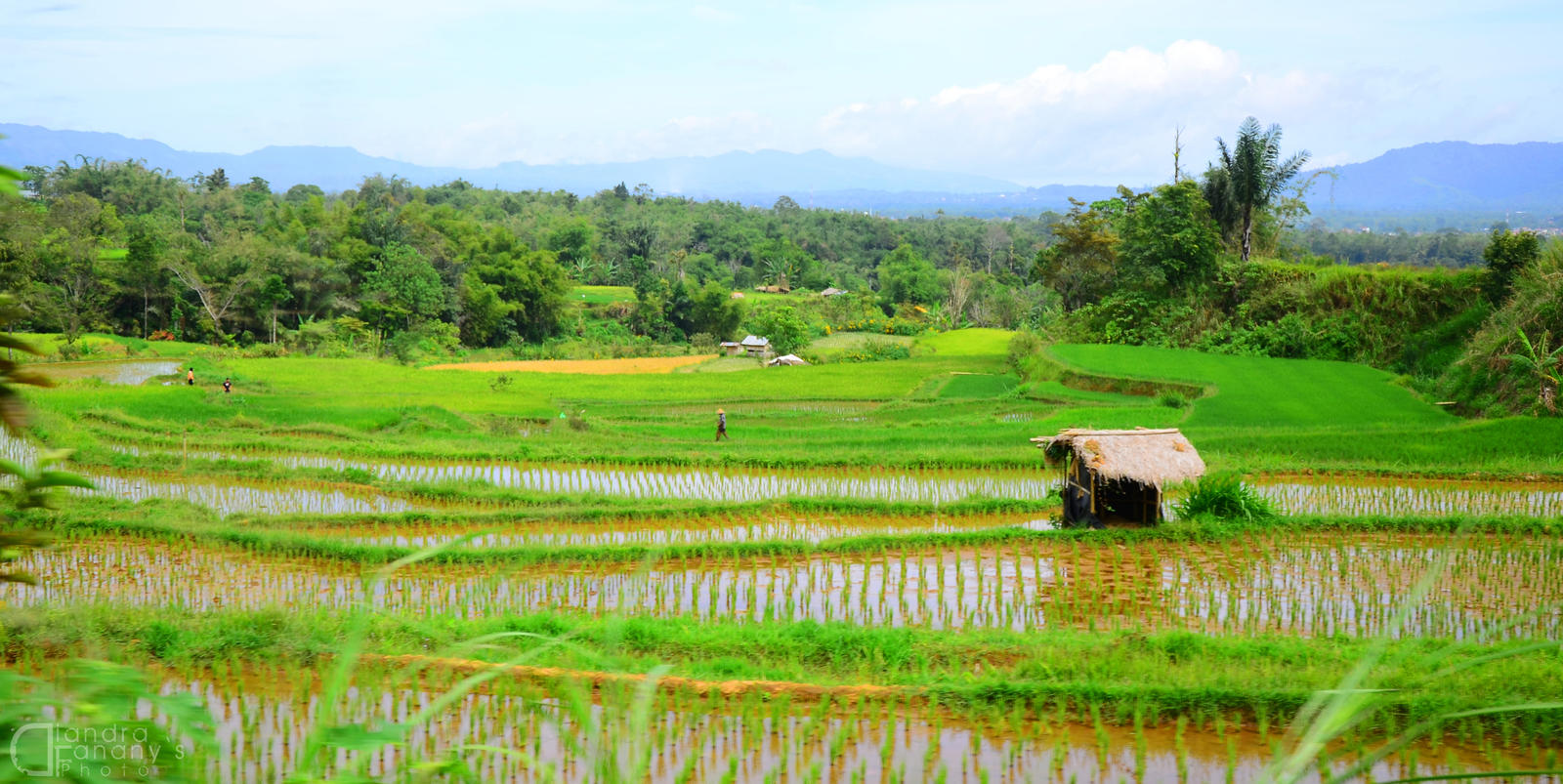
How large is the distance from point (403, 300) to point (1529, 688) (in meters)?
41.1

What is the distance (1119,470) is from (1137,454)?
0.36 metres

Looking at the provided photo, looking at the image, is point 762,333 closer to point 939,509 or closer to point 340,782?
point 939,509

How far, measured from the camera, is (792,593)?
875 cm

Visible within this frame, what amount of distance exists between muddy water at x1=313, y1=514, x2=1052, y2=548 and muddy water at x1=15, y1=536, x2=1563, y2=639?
3.41ft

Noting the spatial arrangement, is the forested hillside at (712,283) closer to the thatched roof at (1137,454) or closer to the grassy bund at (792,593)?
the grassy bund at (792,593)

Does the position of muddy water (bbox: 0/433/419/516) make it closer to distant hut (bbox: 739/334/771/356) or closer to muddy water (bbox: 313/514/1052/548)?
muddy water (bbox: 313/514/1052/548)

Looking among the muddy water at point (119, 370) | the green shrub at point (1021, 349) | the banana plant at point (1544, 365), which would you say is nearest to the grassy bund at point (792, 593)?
the banana plant at point (1544, 365)

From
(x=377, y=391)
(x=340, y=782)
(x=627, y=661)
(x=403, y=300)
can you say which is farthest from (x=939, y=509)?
(x=403, y=300)

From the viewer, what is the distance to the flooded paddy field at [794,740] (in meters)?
5.20

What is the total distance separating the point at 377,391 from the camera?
24.1 meters

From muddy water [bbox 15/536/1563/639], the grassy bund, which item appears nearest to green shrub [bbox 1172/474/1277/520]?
the grassy bund

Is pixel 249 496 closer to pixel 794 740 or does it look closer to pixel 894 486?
pixel 894 486

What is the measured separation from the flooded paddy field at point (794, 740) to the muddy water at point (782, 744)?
0.03 ft

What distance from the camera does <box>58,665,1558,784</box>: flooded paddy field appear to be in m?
5.20
